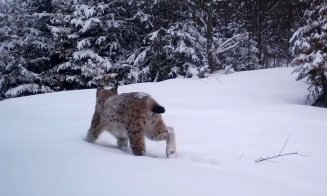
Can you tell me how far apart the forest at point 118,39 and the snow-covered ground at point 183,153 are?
11.1 metres

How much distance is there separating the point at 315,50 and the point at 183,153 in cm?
700

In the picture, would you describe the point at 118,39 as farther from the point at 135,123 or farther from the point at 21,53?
the point at 135,123

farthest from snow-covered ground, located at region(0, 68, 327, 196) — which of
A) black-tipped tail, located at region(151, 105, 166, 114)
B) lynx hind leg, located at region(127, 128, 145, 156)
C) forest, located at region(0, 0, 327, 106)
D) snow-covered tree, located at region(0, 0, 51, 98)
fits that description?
snow-covered tree, located at region(0, 0, 51, 98)

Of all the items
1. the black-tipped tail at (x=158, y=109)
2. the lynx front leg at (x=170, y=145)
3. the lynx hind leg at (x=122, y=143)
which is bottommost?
the lynx hind leg at (x=122, y=143)

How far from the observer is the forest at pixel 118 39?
68.9 feet

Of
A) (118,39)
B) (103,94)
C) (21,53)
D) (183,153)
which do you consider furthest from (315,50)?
(21,53)

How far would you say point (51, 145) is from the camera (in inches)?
179

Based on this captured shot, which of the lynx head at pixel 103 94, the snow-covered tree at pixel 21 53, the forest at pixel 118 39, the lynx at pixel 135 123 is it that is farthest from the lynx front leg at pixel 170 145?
the snow-covered tree at pixel 21 53

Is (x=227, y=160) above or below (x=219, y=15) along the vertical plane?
below

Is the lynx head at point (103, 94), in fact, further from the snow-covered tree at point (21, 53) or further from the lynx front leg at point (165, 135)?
the snow-covered tree at point (21, 53)

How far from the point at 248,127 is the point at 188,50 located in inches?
546

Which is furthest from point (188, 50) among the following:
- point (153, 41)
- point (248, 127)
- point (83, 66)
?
point (248, 127)

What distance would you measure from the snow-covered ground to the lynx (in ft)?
0.60

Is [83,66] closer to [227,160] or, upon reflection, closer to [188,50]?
[188,50]
